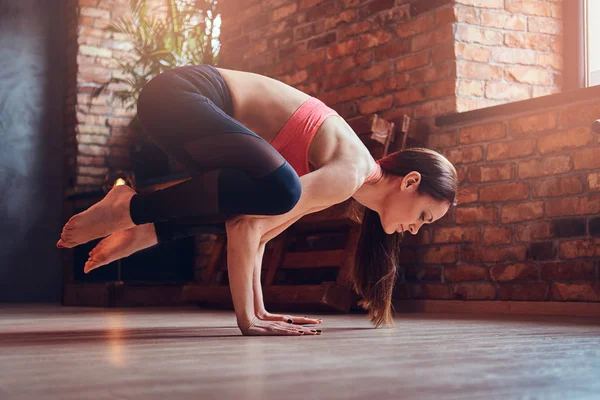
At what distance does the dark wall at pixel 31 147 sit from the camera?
663 centimetres

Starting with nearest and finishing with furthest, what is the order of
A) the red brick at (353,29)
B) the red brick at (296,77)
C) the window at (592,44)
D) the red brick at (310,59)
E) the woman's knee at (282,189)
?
the woman's knee at (282,189)
the window at (592,44)
the red brick at (353,29)
the red brick at (310,59)
the red brick at (296,77)

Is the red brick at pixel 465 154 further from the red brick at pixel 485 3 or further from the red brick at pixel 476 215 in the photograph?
the red brick at pixel 485 3

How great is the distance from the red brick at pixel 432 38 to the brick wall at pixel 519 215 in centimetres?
44

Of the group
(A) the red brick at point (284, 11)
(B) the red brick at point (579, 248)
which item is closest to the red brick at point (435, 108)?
(B) the red brick at point (579, 248)

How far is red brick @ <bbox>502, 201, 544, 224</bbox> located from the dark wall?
14.3ft

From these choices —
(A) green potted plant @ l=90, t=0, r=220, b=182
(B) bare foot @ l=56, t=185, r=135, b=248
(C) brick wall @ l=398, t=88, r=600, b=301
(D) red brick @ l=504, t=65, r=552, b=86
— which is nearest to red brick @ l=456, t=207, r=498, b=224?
(C) brick wall @ l=398, t=88, r=600, b=301

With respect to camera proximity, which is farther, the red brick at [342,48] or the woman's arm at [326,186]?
the red brick at [342,48]

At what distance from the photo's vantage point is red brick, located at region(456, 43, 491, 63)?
3.90 meters

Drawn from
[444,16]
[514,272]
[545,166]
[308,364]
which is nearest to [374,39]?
[444,16]

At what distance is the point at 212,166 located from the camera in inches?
84.0

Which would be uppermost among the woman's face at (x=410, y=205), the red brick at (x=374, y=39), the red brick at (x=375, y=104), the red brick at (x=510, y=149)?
the red brick at (x=374, y=39)

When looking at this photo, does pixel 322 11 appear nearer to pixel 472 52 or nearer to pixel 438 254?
pixel 472 52

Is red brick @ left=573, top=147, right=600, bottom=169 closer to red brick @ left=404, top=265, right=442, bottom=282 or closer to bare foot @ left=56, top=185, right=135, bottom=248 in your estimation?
red brick @ left=404, top=265, right=442, bottom=282

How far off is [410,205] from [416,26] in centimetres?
187
